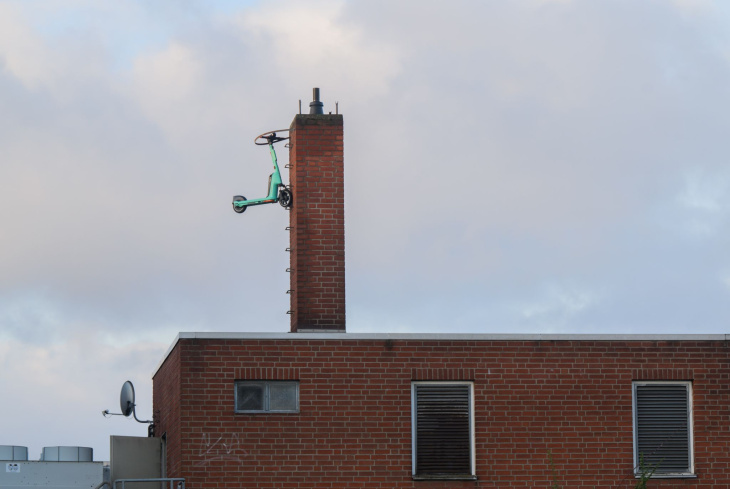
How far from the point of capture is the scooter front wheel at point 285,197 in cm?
2767

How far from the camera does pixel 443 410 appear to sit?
2547 cm

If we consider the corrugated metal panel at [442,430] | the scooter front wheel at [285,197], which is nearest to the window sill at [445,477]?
the corrugated metal panel at [442,430]

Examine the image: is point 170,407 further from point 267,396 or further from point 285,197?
point 285,197

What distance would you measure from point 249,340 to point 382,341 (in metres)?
2.24

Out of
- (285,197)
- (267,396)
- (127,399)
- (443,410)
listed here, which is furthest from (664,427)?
(127,399)

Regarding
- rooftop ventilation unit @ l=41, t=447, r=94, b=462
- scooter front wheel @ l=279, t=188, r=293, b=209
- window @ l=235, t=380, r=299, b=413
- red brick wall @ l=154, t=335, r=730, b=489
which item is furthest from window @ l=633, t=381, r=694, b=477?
rooftop ventilation unit @ l=41, t=447, r=94, b=462

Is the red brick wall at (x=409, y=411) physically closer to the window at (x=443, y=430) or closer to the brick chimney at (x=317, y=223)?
the window at (x=443, y=430)

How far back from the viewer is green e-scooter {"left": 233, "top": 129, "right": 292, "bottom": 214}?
27783mm

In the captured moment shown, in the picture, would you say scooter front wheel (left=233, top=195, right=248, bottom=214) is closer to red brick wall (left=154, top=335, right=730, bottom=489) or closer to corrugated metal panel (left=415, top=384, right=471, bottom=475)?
red brick wall (left=154, top=335, right=730, bottom=489)

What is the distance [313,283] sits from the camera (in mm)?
26781

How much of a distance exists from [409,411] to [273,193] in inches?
207

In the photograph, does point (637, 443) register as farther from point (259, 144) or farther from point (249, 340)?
point (259, 144)

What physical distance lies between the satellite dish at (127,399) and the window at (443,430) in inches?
241

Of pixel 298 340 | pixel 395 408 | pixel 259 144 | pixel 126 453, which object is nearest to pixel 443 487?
pixel 395 408
